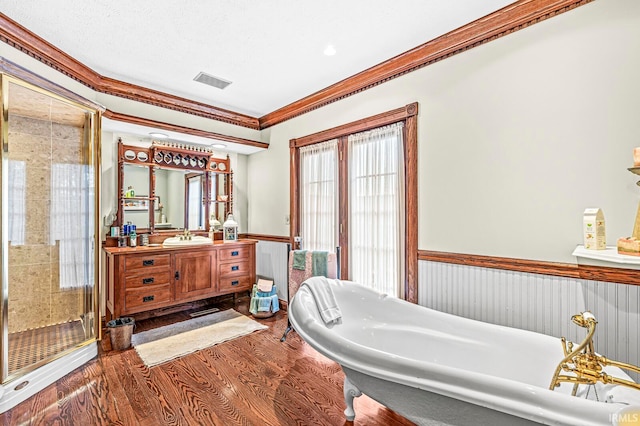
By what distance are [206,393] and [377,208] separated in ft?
6.90

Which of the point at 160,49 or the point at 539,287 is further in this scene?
the point at 160,49

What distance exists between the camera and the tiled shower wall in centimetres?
237

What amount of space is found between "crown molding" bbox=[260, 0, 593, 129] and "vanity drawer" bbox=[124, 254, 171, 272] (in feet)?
8.20

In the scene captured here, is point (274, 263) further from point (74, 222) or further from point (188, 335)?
point (74, 222)

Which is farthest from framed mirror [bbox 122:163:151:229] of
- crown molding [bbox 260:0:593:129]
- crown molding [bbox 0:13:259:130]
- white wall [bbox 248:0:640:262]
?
white wall [bbox 248:0:640:262]

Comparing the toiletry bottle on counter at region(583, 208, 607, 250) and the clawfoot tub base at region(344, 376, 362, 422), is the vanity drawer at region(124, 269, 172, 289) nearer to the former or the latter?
the clawfoot tub base at region(344, 376, 362, 422)

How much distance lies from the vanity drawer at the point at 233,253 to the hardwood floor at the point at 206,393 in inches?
51.8

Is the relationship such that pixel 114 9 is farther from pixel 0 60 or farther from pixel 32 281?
pixel 32 281

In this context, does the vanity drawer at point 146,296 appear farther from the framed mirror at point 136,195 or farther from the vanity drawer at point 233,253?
the framed mirror at point 136,195

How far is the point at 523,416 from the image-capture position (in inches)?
43.2

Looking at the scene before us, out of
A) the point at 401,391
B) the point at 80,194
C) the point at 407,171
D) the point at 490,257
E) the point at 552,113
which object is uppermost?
the point at 552,113

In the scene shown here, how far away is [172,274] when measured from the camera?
3492 mm

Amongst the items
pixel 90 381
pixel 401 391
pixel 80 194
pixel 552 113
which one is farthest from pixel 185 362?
pixel 552 113

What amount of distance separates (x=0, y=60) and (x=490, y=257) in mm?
3545
